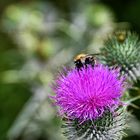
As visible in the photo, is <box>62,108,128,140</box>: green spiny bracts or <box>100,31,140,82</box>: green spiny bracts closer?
<box>62,108,128,140</box>: green spiny bracts

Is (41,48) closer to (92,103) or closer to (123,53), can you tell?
(123,53)

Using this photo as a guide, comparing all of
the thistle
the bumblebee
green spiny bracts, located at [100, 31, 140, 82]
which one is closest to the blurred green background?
green spiny bracts, located at [100, 31, 140, 82]

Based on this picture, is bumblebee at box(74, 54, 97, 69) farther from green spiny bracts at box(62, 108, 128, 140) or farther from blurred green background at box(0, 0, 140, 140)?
blurred green background at box(0, 0, 140, 140)

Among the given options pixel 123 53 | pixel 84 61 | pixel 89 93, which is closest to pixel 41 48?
pixel 123 53

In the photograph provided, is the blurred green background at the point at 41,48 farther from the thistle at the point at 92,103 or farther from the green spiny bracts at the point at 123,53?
the thistle at the point at 92,103

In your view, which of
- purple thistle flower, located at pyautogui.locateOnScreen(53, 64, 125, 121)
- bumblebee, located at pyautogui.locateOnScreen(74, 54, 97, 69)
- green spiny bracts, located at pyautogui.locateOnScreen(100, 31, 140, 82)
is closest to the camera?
purple thistle flower, located at pyautogui.locateOnScreen(53, 64, 125, 121)

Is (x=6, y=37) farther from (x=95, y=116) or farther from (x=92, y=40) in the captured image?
(x=95, y=116)

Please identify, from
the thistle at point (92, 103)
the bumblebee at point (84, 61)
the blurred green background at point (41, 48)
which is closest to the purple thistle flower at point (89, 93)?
the thistle at point (92, 103)
